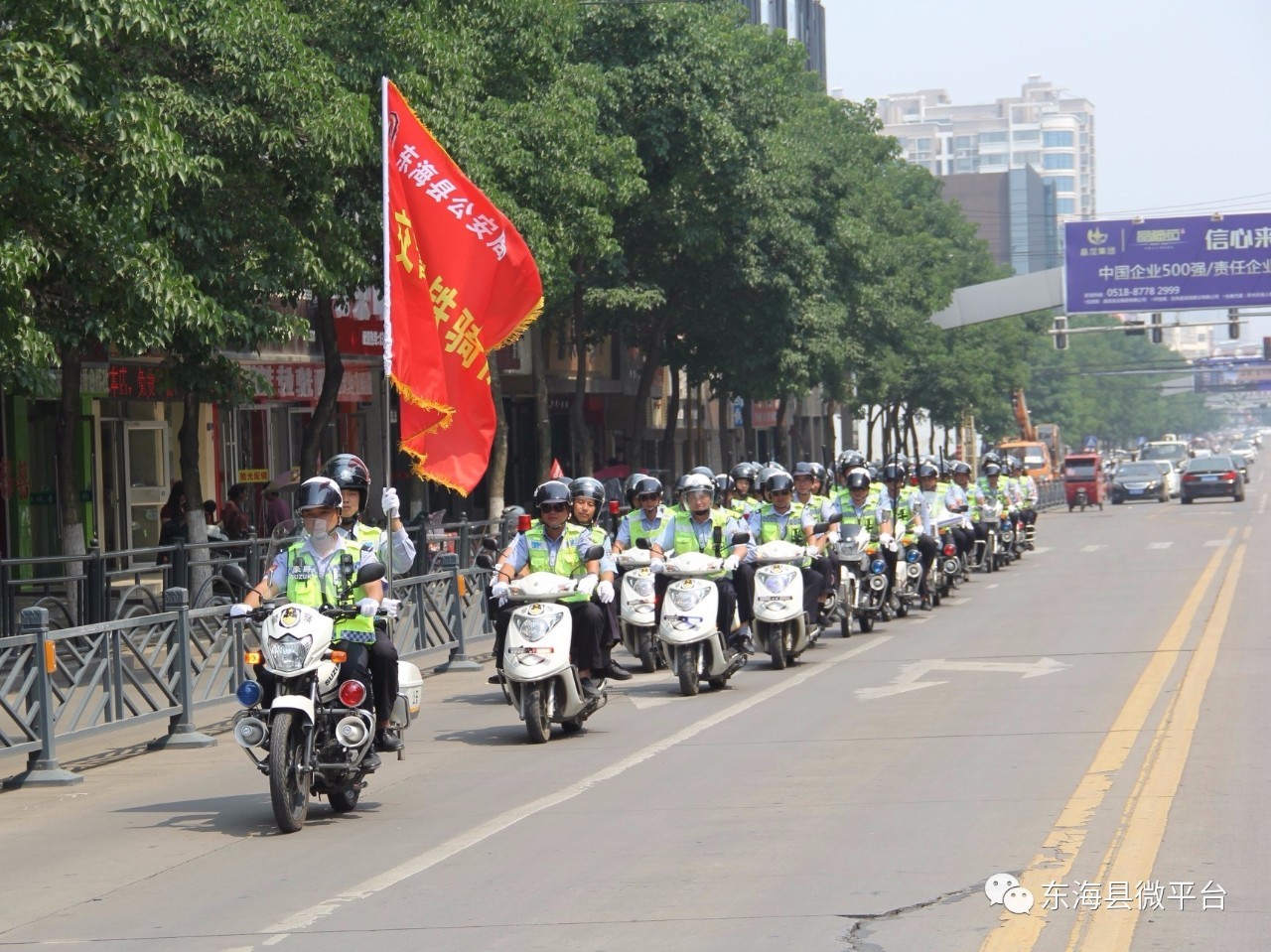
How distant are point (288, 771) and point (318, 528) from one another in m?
1.33

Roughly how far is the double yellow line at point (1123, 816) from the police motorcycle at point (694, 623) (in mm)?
3161

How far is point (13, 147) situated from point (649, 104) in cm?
2104

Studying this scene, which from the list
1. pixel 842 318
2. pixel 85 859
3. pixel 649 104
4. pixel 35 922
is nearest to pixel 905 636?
pixel 85 859

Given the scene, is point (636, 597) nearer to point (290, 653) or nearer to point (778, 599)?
point (778, 599)

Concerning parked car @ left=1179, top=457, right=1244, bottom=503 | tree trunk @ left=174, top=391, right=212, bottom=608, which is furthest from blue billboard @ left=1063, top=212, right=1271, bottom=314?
tree trunk @ left=174, top=391, right=212, bottom=608

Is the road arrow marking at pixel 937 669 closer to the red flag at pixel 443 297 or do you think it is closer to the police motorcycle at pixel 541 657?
the police motorcycle at pixel 541 657

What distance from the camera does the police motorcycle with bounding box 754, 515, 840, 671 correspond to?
1603 cm

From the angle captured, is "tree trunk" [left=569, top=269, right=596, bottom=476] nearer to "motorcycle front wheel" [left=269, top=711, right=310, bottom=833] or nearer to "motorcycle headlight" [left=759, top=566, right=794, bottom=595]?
"motorcycle headlight" [left=759, top=566, right=794, bottom=595]

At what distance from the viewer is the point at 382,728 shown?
10.0m

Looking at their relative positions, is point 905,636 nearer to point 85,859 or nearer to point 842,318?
point 85,859

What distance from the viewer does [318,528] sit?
9.93 metres

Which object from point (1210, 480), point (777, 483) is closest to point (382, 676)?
point (777, 483)

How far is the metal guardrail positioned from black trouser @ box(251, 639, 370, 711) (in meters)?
2.89

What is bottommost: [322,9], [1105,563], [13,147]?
[1105,563]
